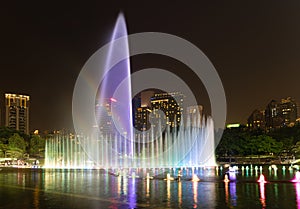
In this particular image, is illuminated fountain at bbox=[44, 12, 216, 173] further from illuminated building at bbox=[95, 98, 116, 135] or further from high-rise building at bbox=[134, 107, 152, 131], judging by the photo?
high-rise building at bbox=[134, 107, 152, 131]

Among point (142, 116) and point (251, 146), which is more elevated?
point (142, 116)

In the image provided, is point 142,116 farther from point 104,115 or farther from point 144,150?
point 144,150

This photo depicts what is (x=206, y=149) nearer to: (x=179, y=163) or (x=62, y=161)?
(x=179, y=163)

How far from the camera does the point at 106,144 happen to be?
68.4 metres

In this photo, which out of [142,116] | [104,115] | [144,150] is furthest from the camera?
[142,116]

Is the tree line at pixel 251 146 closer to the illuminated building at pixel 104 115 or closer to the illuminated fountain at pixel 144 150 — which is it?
the illuminated fountain at pixel 144 150

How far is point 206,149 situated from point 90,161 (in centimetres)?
1878

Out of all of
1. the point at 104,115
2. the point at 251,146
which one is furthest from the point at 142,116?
the point at 251,146

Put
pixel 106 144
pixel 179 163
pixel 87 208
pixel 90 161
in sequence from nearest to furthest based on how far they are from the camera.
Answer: pixel 87 208 < pixel 179 163 < pixel 90 161 < pixel 106 144

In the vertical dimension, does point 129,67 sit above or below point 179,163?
above

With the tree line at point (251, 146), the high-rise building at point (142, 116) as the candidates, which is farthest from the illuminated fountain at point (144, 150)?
the high-rise building at point (142, 116)

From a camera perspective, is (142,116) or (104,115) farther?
(142,116)

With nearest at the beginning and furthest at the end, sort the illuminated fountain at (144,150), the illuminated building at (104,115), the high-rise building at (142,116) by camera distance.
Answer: the illuminated fountain at (144,150) < the illuminated building at (104,115) < the high-rise building at (142,116)

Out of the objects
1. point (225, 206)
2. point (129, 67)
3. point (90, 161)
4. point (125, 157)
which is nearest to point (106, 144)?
point (90, 161)
